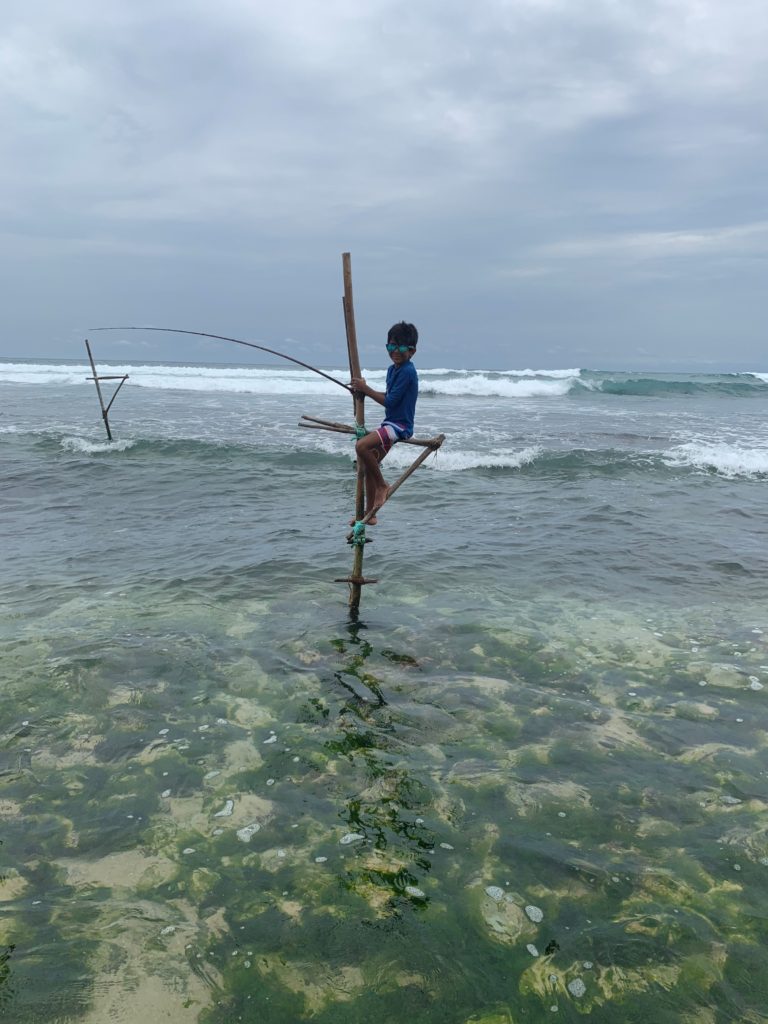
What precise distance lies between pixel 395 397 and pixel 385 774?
3.67m

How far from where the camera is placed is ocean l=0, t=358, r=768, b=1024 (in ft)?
10.6

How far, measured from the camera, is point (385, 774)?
4.77 metres

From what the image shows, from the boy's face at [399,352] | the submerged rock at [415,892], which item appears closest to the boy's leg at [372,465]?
the boy's face at [399,352]

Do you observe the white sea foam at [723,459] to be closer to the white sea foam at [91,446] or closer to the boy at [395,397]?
the boy at [395,397]

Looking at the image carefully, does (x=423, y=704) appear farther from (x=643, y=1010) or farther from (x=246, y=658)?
(x=643, y=1010)

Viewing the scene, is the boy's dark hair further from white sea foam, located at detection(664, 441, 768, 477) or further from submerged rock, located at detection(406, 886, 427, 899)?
white sea foam, located at detection(664, 441, 768, 477)

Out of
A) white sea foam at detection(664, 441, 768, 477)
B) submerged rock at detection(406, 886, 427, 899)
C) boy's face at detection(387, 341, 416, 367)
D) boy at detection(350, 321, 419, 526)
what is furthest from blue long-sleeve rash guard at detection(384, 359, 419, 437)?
white sea foam at detection(664, 441, 768, 477)

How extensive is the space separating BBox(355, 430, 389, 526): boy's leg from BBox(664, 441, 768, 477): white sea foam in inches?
539

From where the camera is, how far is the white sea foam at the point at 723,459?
57.9 ft

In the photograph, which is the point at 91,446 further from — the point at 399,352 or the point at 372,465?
the point at 399,352

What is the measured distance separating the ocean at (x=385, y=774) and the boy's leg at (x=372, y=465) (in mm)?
1522

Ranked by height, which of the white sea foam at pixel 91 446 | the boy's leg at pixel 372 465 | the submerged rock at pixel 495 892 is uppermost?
the boy's leg at pixel 372 465

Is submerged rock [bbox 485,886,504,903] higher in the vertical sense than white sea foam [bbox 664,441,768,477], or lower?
lower

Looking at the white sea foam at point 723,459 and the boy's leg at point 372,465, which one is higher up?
the boy's leg at point 372,465
